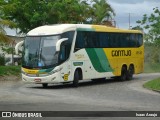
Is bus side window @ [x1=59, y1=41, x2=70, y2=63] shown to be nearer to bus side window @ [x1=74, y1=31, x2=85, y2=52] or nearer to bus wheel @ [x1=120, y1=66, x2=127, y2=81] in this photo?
bus side window @ [x1=74, y1=31, x2=85, y2=52]

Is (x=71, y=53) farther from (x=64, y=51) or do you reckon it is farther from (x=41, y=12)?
(x=41, y=12)

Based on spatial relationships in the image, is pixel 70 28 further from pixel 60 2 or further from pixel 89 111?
pixel 60 2

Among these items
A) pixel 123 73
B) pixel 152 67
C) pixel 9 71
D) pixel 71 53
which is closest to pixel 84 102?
pixel 71 53

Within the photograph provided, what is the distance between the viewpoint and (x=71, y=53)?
91.2 ft

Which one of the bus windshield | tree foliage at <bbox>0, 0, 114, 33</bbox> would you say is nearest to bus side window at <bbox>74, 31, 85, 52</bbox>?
the bus windshield

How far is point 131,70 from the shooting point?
116ft

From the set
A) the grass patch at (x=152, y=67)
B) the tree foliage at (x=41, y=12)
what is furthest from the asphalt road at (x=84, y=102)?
the grass patch at (x=152, y=67)

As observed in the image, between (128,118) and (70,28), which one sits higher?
(70,28)

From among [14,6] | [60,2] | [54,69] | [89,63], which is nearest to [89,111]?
[54,69]

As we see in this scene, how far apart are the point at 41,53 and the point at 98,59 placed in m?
4.91

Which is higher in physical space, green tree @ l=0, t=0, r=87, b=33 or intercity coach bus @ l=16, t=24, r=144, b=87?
green tree @ l=0, t=0, r=87, b=33

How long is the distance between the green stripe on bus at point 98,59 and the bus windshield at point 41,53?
9.95ft

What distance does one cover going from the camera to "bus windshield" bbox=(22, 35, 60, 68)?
88.3ft

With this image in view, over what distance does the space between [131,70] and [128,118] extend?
846 inches
